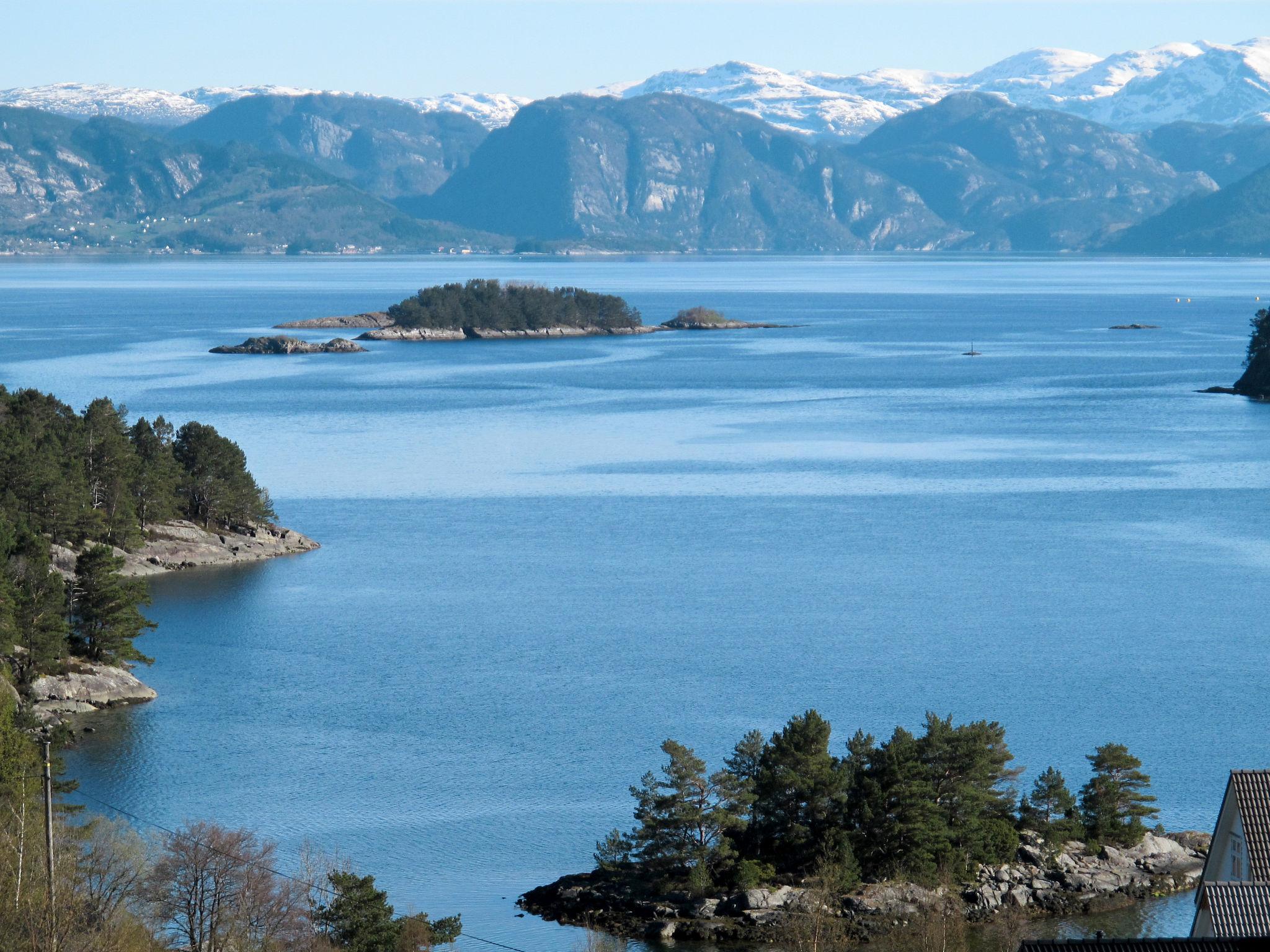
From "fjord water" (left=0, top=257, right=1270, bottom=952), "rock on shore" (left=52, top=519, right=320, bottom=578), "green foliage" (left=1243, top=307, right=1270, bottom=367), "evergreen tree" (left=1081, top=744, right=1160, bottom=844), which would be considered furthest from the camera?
"green foliage" (left=1243, top=307, right=1270, bottom=367)

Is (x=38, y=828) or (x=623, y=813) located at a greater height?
(x=38, y=828)

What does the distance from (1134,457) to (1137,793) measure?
52.5 metres

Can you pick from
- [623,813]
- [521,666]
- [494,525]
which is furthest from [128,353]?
[623,813]

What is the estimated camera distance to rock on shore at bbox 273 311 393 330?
157500 mm

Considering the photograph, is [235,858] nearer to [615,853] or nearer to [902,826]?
[615,853]

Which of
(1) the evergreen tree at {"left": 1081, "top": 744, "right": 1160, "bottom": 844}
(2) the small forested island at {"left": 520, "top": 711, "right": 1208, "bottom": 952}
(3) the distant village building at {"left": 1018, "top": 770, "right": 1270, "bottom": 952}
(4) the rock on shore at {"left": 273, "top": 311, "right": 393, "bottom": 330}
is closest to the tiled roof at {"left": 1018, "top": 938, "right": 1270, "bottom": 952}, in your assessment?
(3) the distant village building at {"left": 1018, "top": 770, "right": 1270, "bottom": 952}

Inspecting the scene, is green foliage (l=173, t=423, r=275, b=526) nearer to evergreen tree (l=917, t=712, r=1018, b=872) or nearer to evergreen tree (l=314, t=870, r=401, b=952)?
evergreen tree (l=917, t=712, r=1018, b=872)

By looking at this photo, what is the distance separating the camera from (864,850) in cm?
2855

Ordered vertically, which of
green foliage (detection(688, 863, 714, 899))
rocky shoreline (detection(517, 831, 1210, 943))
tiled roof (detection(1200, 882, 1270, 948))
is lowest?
rocky shoreline (detection(517, 831, 1210, 943))

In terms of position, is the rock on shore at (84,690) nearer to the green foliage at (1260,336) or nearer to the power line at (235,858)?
the power line at (235,858)

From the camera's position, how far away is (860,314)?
188 meters

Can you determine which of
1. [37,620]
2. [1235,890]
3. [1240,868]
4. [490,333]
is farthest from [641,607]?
[490,333]

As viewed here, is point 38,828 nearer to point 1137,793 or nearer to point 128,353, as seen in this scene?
point 1137,793

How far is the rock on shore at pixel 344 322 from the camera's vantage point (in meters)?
158
